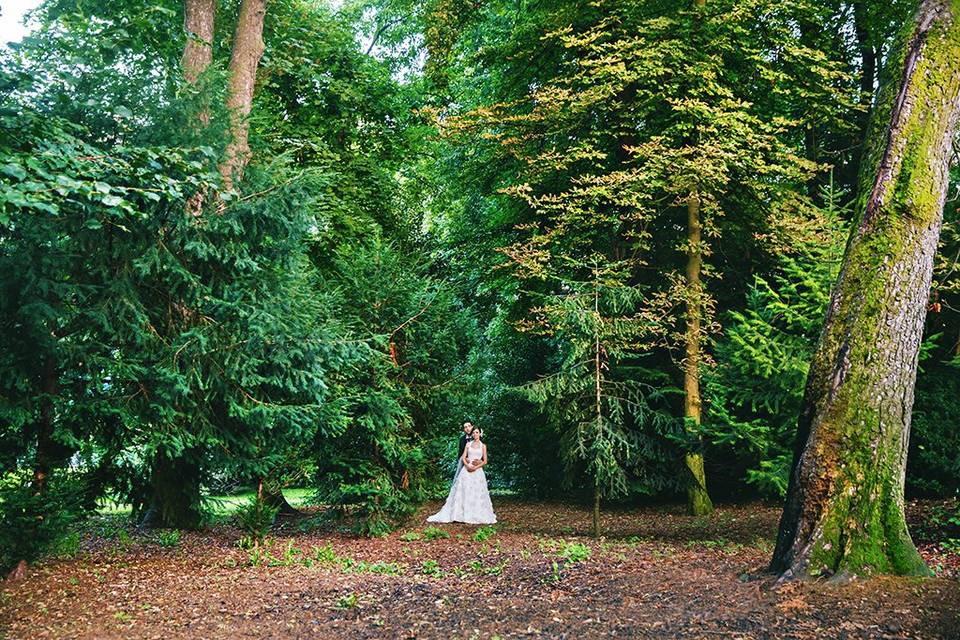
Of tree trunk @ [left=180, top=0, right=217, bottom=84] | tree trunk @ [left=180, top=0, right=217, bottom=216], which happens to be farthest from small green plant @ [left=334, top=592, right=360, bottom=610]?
tree trunk @ [left=180, top=0, right=217, bottom=84]

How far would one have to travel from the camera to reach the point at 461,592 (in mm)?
6520

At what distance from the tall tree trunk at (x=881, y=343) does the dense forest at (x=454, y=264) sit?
3 cm

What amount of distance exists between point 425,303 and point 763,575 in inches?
274

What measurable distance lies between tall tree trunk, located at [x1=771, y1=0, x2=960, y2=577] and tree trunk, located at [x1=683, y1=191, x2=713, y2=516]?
5388mm

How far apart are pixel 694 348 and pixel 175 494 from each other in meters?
8.45

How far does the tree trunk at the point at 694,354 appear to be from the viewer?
11644 millimetres

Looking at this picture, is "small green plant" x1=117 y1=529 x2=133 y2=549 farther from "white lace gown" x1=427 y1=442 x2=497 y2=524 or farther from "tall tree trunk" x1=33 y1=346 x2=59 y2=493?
"white lace gown" x1=427 y1=442 x2=497 y2=524

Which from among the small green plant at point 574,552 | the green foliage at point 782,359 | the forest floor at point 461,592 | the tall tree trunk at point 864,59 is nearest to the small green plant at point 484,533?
the forest floor at point 461,592

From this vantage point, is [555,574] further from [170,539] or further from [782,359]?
[170,539]

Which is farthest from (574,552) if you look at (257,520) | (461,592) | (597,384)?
(257,520)

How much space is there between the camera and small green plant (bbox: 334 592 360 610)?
611cm

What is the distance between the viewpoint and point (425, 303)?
37.9ft

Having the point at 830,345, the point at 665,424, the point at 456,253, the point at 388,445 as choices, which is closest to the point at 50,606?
the point at 388,445

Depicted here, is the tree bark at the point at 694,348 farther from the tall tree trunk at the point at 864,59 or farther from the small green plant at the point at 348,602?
the small green plant at the point at 348,602
